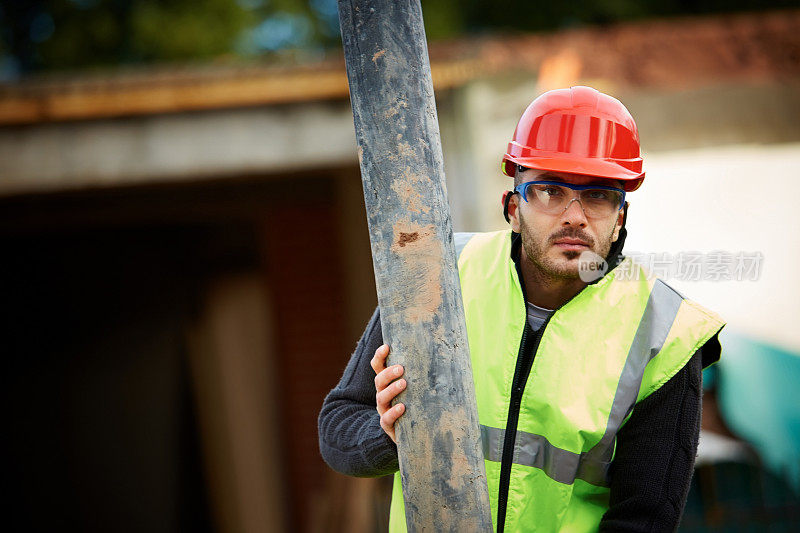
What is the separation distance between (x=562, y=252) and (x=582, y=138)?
10.7 inches

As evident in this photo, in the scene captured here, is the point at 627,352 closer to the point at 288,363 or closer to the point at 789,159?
the point at 789,159

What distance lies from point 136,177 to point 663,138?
143 inches

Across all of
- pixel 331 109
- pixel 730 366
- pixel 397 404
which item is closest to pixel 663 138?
pixel 730 366

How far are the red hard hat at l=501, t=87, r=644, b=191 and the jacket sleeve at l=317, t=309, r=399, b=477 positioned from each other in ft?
1.95

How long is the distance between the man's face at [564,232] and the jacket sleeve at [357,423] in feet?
1.47

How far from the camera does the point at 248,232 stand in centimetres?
832

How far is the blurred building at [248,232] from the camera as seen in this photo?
4.82m

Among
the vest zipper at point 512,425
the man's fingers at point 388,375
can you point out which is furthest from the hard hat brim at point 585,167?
the man's fingers at point 388,375

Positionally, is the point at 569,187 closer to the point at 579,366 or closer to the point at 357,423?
the point at 579,366

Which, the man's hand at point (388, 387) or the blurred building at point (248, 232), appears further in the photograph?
the blurred building at point (248, 232)

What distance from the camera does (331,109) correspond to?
5008 mm

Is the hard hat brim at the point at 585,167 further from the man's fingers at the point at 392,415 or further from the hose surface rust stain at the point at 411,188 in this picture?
the man's fingers at the point at 392,415

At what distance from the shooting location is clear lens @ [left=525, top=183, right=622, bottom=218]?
176 cm

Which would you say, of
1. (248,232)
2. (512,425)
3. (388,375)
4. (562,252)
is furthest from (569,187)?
(248,232)
